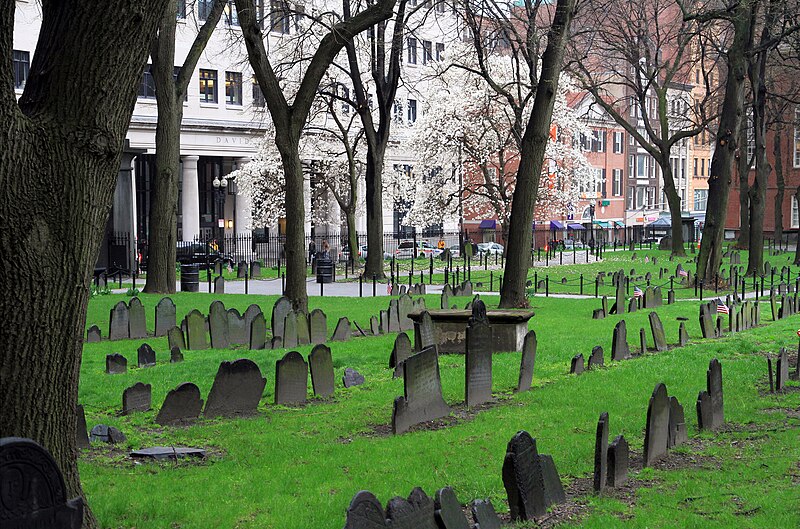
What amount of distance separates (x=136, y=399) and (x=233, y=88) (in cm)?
4923

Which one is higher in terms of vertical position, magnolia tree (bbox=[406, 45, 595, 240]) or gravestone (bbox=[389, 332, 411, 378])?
magnolia tree (bbox=[406, 45, 595, 240])

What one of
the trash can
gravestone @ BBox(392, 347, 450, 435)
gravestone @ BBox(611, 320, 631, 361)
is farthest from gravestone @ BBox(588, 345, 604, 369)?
the trash can

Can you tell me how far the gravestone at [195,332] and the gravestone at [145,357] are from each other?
1603mm

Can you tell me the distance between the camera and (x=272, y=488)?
7809 mm

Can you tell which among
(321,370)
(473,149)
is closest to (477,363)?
(321,370)

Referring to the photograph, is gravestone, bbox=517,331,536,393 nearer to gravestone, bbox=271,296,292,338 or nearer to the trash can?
gravestone, bbox=271,296,292,338

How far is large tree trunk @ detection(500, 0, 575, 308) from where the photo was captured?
68.8ft

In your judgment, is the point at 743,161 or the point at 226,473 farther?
the point at 743,161

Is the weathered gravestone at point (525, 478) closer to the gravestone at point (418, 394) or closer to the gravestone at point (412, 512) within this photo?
the gravestone at point (412, 512)

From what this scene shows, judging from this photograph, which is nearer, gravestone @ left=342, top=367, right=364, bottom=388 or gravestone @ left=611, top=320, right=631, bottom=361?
gravestone @ left=342, top=367, right=364, bottom=388

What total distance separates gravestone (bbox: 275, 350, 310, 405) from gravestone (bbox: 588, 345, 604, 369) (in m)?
4.61

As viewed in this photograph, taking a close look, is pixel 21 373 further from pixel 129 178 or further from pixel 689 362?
pixel 129 178

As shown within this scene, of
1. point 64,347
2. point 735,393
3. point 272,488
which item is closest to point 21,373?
point 64,347

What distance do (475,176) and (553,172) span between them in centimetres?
495
